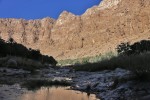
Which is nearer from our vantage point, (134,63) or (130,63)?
(134,63)

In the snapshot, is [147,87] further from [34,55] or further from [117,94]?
[34,55]

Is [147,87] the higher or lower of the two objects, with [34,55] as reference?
lower

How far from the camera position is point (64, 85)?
21.8 m

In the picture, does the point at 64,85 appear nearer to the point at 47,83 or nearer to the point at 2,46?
the point at 47,83

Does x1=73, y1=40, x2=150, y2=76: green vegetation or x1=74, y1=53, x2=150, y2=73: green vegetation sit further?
x1=74, y1=53, x2=150, y2=73: green vegetation

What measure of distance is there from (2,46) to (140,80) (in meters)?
61.2

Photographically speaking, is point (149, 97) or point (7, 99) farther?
point (7, 99)

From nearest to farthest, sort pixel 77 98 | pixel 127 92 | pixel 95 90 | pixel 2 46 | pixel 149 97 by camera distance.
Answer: pixel 149 97
pixel 127 92
pixel 77 98
pixel 95 90
pixel 2 46

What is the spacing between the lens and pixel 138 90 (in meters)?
12.6

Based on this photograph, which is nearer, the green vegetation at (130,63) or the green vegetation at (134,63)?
the green vegetation at (130,63)

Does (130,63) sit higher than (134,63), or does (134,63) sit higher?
(130,63)

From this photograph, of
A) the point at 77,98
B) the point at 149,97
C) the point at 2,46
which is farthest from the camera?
the point at 2,46

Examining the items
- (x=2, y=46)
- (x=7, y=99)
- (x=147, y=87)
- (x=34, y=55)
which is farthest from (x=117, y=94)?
(x=34, y=55)

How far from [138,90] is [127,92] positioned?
20.6 inches
